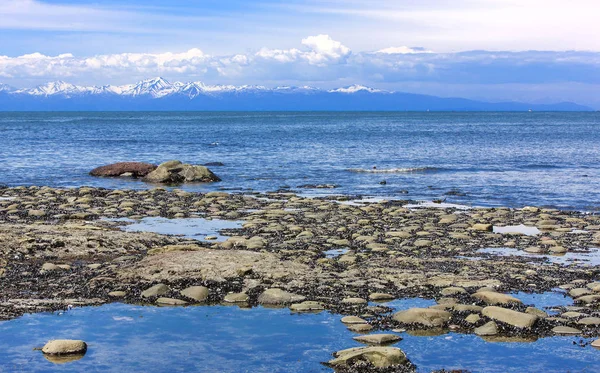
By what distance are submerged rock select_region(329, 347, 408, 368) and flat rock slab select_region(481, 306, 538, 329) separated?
283 centimetres

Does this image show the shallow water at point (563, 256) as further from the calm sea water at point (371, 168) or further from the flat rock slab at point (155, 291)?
the calm sea water at point (371, 168)

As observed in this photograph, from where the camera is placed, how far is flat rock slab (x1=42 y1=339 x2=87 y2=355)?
1129cm

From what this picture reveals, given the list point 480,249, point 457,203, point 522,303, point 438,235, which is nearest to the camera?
point 522,303

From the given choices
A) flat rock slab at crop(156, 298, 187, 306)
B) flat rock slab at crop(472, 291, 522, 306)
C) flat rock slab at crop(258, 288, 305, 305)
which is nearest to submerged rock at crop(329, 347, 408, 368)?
flat rock slab at crop(258, 288, 305, 305)

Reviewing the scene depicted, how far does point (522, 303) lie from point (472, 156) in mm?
50026

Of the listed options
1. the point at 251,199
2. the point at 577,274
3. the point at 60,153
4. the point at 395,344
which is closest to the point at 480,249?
the point at 577,274

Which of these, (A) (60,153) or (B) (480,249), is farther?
(A) (60,153)

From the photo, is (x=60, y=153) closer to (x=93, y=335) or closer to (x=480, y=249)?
(x=480, y=249)

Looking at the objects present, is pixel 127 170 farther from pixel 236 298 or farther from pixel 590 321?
pixel 590 321

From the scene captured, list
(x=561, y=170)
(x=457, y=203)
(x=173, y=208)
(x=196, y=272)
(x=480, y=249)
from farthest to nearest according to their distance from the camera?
(x=561, y=170)
(x=457, y=203)
(x=173, y=208)
(x=480, y=249)
(x=196, y=272)

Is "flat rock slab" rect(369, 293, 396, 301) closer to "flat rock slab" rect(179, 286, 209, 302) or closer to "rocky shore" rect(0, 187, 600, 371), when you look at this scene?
"rocky shore" rect(0, 187, 600, 371)

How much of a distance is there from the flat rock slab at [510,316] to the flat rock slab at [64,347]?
22.5 ft

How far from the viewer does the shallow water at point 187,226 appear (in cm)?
2312

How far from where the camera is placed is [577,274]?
55.7ft
